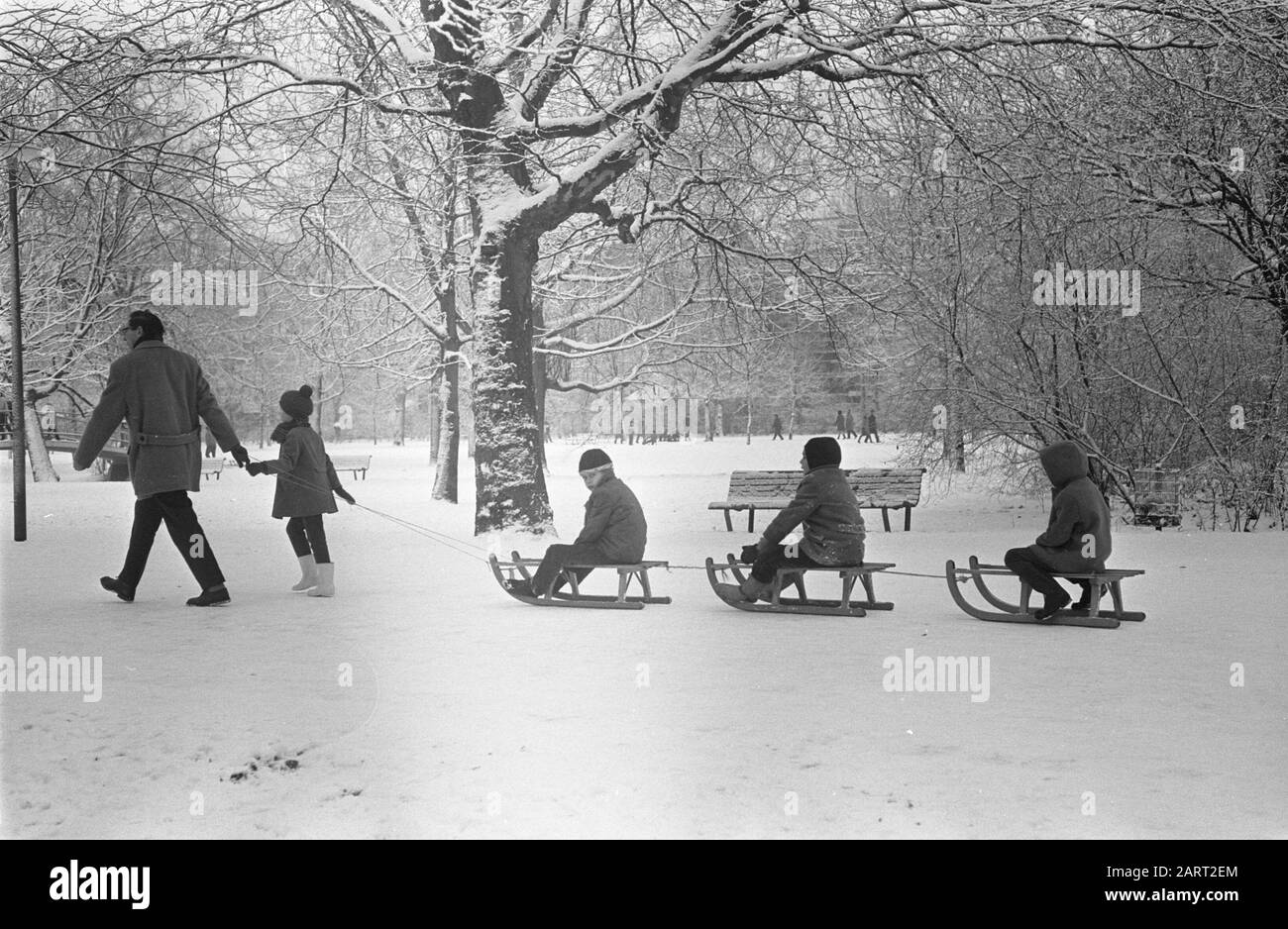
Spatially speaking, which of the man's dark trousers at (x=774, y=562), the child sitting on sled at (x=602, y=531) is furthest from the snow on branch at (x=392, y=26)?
the man's dark trousers at (x=774, y=562)

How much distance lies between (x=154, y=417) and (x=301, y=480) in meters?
1.45

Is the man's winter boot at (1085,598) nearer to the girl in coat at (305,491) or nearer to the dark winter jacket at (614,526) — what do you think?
the dark winter jacket at (614,526)

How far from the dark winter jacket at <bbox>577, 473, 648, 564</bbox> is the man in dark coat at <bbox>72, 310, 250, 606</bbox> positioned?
2.60 metres

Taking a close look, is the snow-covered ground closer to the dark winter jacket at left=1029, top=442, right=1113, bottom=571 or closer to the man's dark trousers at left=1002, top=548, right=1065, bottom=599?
the man's dark trousers at left=1002, top=548, right=1065, bottom=599

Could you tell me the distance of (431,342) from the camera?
3186 cm

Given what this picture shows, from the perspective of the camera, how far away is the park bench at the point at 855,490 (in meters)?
18.0

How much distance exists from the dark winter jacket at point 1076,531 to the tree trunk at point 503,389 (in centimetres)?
735


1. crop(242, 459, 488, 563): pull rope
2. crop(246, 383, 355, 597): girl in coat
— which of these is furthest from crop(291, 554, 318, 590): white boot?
crop(242, 459, 488, 563): pull rope

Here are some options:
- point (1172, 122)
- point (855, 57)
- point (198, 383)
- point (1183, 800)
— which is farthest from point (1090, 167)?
point (1183, 800)

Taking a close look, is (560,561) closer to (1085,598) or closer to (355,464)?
(1085,598)

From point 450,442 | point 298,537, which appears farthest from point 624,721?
point 450,442

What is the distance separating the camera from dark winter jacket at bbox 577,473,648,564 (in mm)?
9578

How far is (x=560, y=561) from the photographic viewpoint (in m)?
9.73

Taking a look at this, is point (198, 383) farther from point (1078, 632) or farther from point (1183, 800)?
point (1183, 800)
